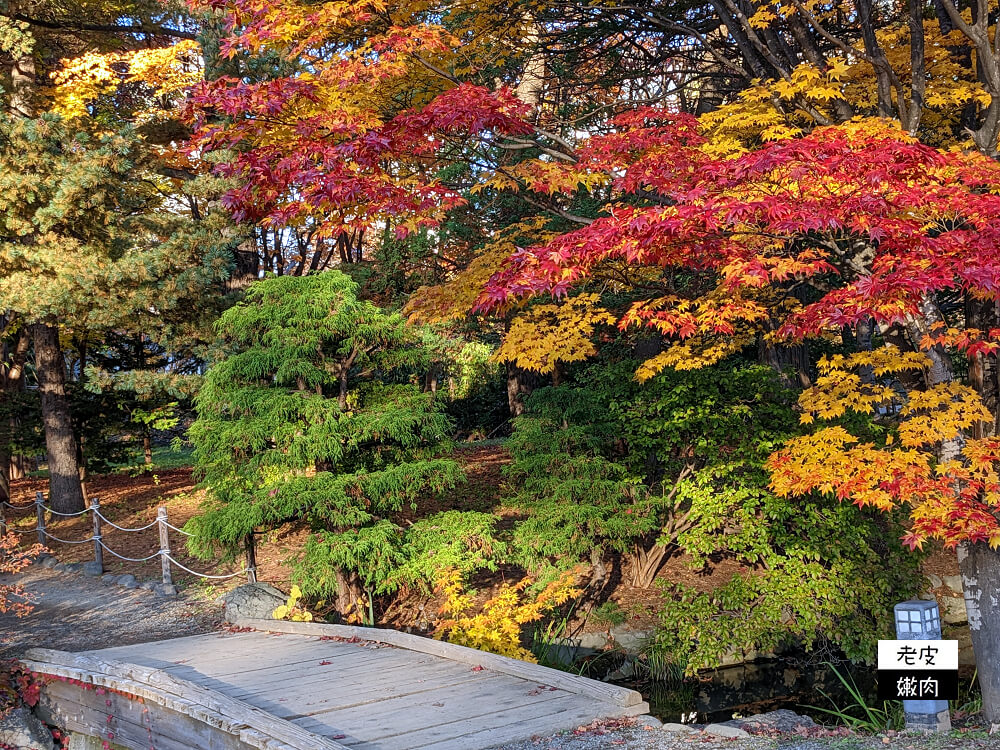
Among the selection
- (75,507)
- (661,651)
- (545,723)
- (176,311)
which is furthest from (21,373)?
(545,723)

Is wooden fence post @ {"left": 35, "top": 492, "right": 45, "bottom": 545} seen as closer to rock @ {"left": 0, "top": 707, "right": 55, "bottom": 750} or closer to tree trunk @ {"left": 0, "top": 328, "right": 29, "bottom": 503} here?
tree trunk @ {"left": 0, "top": 328, "right": 29, "bottom": 503}

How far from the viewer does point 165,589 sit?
1110 centimetres

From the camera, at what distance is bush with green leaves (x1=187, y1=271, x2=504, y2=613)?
345 inches

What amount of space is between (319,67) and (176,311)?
7406mm

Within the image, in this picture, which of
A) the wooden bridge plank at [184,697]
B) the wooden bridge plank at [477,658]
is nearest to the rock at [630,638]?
the wooden bridge plank at [477,658]

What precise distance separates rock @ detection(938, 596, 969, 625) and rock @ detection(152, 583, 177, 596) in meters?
9.39

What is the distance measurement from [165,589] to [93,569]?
2078 mm

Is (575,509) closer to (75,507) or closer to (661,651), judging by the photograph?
(661,651)

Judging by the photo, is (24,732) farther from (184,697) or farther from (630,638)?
(630,638)

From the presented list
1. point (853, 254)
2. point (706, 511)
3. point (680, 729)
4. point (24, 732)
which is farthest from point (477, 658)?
point (853, 254)

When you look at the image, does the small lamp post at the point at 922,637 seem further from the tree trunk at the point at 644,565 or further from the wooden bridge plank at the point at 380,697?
the tree trunk at the point at 644,565

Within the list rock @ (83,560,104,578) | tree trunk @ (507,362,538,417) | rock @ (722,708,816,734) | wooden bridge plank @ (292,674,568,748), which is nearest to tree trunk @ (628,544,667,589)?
wooden bridge plank @ (292,674,568,748)

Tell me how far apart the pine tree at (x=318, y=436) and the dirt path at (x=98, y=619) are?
1.25m

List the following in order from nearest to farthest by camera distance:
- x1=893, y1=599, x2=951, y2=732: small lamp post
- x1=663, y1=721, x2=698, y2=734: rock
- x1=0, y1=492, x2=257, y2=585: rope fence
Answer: x1=663, y1=721, x2=698, y2=734: rock → x1=893, y1=599, x2=951, y2=732: small lamp post → x1=0, y1=492, x2=257, y2=585: rope fence
